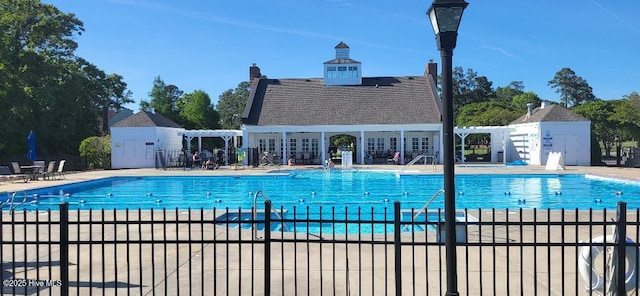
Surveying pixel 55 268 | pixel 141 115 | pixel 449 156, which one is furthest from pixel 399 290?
pixel 141 115

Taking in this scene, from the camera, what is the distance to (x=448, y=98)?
4105mm

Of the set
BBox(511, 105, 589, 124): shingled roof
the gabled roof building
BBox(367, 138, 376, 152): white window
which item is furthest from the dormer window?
BBox(511, 105, 589, 124): shingled roof

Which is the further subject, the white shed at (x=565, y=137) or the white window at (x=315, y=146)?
the white window at (x=315, y=146)

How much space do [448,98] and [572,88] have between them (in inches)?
3276

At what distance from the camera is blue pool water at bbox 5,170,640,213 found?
14.9 meters

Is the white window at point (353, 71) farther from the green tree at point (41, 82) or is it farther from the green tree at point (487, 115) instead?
the green tree at point (41, 82)

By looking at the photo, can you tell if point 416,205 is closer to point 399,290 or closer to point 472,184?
point 472,184

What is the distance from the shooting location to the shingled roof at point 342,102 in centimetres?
3375

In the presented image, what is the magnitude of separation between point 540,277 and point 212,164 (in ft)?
80.1

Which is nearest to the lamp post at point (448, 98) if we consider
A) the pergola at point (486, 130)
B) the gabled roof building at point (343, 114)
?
the gabled roof building at point (343, 114)

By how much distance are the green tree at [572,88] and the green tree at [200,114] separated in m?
56.5

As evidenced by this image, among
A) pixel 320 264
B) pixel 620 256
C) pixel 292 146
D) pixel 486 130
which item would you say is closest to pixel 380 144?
pixel 292 146

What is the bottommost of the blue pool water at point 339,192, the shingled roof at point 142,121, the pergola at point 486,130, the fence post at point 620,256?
the blue pool water at point 339,192

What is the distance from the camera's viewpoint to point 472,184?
21359 millimetres
